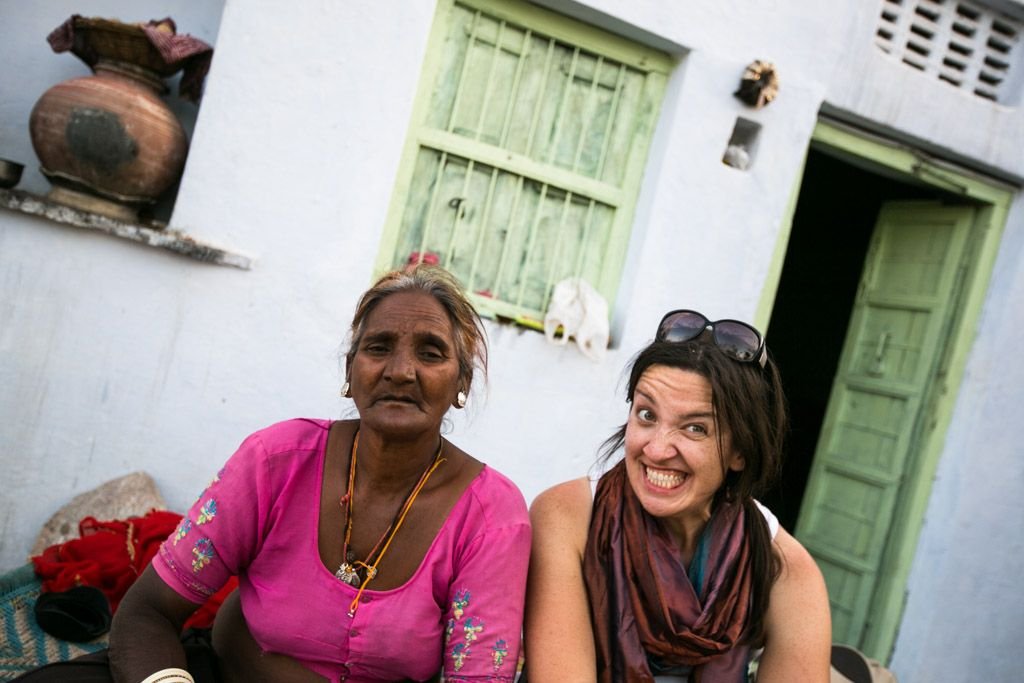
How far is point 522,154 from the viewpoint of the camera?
421 centimetres

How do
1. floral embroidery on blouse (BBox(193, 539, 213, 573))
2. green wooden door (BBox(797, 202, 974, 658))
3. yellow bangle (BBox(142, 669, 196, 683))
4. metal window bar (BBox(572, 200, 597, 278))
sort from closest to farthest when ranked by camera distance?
yellow bangle (BBox(142, 669, 196, 683)), floral embroidery on blouse (BBox(193, 539, 213, 573)), metal window bar (BBox(572, 200, 597, 278)), green wooden door (BBox(797, 202, 974, 658))

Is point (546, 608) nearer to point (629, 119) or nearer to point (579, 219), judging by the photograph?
point (579, 219)

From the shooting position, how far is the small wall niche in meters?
4.43

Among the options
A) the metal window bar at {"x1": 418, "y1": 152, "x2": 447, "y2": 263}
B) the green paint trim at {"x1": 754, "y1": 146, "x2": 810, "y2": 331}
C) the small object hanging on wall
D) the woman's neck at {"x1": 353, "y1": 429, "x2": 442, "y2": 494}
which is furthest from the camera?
the green paint trim at {"x1": 754, "y1": 146, "x2": 810, "y2": 331}

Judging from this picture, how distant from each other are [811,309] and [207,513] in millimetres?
7213

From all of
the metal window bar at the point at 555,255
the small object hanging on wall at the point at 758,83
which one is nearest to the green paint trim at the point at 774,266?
the small object hanging on wall at the point at 758,83

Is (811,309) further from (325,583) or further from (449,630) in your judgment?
(325,583)

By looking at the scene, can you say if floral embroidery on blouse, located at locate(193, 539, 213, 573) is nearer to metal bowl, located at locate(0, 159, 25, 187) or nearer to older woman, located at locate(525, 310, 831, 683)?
older woman, located at locate(525, 310, 831, 683)

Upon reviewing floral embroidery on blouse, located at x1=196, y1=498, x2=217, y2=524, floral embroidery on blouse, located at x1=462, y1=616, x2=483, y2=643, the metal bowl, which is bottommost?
floral embroidery on blouse, located at x1=462, y1=616, x2=483, y2=643

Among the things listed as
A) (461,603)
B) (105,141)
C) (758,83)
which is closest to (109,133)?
(105,141)

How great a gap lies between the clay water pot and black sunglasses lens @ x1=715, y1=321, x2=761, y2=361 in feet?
8.12

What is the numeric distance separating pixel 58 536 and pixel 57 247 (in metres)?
1.15

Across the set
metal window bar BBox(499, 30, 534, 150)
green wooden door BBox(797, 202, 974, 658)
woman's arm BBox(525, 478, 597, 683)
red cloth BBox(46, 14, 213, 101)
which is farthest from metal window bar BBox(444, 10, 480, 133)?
green wooden door BBox(797, 202, 974, 658)

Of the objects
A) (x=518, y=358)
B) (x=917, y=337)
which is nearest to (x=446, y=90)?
(x=518, y=358)
